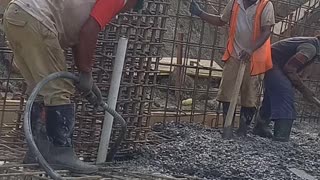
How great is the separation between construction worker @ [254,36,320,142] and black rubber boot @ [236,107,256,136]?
0.74ft

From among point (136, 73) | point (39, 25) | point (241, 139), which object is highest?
point (39, 25)

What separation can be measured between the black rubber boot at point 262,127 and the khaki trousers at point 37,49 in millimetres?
3704

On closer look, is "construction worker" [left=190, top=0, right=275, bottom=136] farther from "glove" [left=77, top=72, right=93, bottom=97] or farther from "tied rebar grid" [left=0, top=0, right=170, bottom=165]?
"glove" [left=77, top=72, right=93, bottom=97]

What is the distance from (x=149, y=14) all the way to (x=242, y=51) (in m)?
1.82

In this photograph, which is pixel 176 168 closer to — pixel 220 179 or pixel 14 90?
pixel 220 179

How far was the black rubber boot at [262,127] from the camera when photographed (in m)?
8.03

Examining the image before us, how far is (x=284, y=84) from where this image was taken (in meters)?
7.90

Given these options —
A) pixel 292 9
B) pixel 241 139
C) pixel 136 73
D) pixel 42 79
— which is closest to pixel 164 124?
pixel 241 139

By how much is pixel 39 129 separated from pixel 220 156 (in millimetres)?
1897

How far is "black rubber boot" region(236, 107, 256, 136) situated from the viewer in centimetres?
777

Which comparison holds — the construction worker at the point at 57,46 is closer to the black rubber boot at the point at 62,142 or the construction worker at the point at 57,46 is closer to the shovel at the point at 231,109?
the black rubber boot at the point at 62,142

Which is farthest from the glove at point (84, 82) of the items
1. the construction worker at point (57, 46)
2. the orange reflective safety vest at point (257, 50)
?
the orange reflective safety vest at point (257, 50)

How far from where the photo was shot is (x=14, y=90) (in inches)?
319

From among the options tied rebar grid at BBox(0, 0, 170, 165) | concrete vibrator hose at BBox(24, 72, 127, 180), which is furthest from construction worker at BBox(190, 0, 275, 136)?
concrete vibrator hose at BBox(24, 72, 127, 180)
